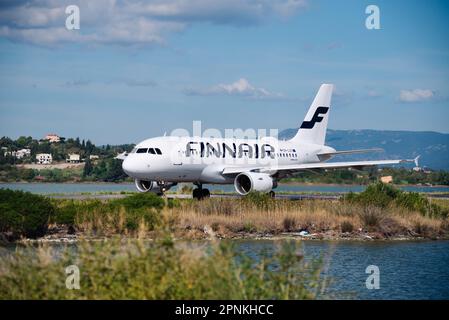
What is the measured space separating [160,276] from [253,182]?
3217 centimetres

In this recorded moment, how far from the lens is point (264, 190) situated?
1982 inches

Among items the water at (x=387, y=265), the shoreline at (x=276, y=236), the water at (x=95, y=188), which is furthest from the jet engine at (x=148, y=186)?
the water at (x=95, y=188)

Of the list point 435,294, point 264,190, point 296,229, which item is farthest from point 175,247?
point 264,190

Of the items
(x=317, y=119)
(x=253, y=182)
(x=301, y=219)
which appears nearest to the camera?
(x=301, y=219)

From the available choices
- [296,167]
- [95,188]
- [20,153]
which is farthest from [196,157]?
[20,153]

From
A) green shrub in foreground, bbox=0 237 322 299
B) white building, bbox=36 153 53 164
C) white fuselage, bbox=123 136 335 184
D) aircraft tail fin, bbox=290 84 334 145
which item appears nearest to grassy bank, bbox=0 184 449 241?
white fuselage, bbox=123 136 335 184

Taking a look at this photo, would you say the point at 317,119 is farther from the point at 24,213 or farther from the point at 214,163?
the point at 24,213

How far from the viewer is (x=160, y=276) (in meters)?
18.0

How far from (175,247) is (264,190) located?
31.9 m

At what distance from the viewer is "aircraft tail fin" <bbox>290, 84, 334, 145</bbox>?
6239cm

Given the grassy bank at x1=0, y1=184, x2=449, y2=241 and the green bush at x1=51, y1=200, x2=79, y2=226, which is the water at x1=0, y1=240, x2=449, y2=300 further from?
the green bush at x1=51, y1=200, x2=79, y2=226

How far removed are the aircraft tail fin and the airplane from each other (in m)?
2.93

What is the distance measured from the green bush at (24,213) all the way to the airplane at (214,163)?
929 centimetres
